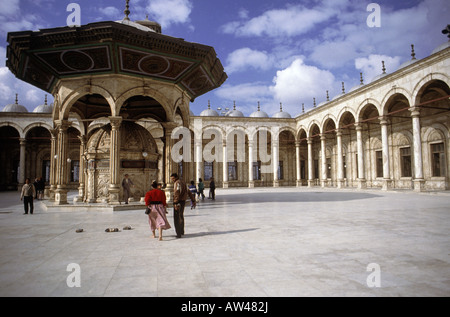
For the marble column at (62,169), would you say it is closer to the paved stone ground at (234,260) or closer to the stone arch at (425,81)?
the paved stone ground at (234,260)

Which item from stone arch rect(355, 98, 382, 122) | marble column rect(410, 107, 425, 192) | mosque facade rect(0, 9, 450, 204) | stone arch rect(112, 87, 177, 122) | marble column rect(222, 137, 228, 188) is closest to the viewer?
mosque facade rect(0, 9, 450, 204)

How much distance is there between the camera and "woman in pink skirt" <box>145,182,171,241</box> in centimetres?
498

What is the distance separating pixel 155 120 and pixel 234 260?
13.7 metres

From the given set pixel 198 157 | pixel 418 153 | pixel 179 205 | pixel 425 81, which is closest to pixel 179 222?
pixel 179 205

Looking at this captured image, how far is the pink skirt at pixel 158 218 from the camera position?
4951 millimetres

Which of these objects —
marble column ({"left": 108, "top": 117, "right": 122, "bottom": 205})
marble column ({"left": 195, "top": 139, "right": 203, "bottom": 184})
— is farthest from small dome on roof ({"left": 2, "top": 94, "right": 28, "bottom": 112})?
marble column ({"left": 108, "top": 117, "right": 122, "bottom": 205})

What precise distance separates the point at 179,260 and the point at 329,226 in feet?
11.6

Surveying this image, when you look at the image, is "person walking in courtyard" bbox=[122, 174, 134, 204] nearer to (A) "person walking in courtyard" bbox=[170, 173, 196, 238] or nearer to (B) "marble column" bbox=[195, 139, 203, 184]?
(A) "person walking in courtyard" bbox=[170, 173, 196, 238]

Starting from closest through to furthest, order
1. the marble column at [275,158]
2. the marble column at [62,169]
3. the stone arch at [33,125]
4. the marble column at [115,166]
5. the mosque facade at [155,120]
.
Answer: the mosque facade at [155,120] < the marble column at [115,166] < the marble column at [62,169] < the stone arch at [33,125] < the marble column at [275,158]

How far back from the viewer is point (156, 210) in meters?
5.10

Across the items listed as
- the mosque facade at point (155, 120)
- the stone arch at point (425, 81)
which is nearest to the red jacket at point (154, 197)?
the mosque facade at point (155, 120)

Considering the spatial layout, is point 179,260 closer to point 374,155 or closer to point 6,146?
point 374,155

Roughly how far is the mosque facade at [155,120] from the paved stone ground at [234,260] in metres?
4.71
